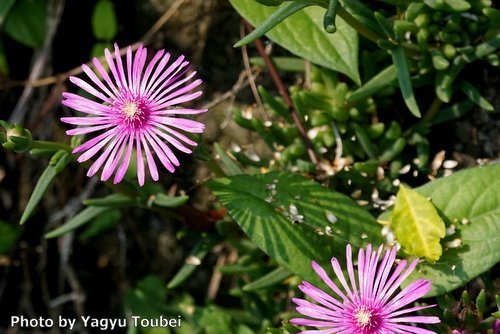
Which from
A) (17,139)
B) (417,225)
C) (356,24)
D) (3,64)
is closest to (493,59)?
(356,24)

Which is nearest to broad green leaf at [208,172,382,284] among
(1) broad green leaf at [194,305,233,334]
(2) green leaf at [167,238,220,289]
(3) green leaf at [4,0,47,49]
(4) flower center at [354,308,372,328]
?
(4) flower center at [354,308,372,328]

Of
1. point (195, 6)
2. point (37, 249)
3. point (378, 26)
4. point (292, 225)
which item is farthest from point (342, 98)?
point (37, 249)

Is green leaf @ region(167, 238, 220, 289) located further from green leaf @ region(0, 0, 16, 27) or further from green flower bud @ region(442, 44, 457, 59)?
green leaf @ region(0, 0, 16, 27)

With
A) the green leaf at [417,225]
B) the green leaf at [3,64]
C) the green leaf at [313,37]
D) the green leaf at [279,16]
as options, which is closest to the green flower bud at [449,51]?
the green leaf at [313,37]

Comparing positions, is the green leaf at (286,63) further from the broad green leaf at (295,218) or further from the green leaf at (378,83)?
the broad green leaf at (295,218)

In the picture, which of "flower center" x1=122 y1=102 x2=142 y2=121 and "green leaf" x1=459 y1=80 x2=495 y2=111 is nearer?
"flower center" x1=122 y1=102 x2=142 y2=121

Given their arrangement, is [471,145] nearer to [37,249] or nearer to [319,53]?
[319,53]
